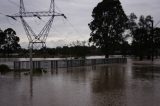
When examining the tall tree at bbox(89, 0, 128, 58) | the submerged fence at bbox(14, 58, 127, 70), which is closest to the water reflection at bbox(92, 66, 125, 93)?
the submerged fence at bbox(14, 58, 127, 70)

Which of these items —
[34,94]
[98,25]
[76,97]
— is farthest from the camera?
[98,25]

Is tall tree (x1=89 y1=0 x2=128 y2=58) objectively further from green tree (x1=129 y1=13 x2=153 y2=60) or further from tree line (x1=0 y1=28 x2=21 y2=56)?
tree line (x1=0 y1=28 x2=21 y2=56)

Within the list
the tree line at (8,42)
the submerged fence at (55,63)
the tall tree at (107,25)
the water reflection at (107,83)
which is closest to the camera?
the water reflection at (107,83)

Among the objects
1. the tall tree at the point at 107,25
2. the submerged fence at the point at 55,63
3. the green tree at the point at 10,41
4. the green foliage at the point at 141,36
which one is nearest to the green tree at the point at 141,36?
→ the green foliage at the point at 141,36

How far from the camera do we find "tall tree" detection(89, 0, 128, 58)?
71312 mm

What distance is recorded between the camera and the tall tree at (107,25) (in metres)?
71.3

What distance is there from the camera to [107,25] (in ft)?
235

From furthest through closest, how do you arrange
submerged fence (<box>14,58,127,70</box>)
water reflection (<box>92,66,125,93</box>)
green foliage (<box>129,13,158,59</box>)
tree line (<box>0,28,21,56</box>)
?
1. tree line (<box>0,28,21,56</box>)
2. green foliage (<box>129,13,158,59</box>)
3. submerged fence (<box>14,58,127,70</box>)
4. water reflection (<box>92,66,125,93</box>)

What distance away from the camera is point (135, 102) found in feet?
45.6

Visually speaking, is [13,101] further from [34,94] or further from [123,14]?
[123,14]

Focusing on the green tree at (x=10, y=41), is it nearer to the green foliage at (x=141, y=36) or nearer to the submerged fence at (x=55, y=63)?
the green foliage at (x=141, y=36)

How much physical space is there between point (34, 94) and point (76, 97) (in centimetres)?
235

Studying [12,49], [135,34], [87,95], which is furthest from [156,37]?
[87,95]

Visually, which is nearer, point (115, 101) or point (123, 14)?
point (115, 101)
